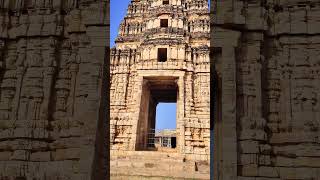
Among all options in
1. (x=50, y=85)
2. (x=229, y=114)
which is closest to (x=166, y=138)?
(x=50, y=85)

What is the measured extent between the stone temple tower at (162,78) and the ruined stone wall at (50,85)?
11.7m

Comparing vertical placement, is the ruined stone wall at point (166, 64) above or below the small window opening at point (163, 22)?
below

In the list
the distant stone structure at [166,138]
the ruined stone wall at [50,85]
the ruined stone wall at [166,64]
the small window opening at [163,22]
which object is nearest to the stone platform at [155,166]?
the ruined stone wall at [166,64]

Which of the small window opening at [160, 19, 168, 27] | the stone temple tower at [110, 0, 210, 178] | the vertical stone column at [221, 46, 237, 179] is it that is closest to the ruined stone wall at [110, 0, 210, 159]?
the stone temple tower at [110, 0, 210, 178]

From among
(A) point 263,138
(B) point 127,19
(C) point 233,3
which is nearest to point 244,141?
(A) point 263,138

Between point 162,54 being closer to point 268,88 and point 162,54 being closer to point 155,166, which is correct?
point 155,166

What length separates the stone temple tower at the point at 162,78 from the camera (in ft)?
68.9

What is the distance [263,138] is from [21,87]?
449cm

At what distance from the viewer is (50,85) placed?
7594mm

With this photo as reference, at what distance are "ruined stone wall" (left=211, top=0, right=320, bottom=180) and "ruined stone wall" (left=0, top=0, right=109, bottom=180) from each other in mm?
2257

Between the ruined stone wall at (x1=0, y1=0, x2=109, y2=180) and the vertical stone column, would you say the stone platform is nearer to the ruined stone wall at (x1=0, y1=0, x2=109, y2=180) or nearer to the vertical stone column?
the ruined stone wall at (x1=0, y1=0, x2=109, y2=180)

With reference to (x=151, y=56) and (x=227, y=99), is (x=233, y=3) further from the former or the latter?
(x=151, y=56)

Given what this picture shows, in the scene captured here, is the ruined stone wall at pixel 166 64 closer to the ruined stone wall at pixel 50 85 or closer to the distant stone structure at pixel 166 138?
the distant stone structure at pixel 166 138

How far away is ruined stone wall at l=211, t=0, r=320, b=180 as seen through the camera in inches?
266
